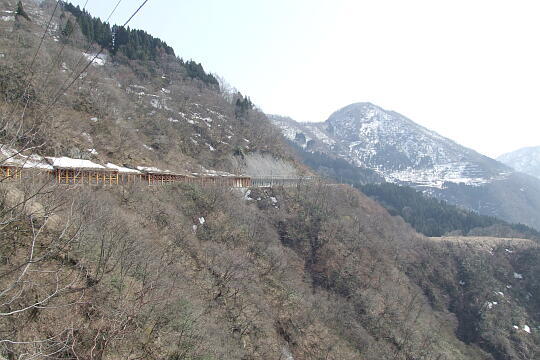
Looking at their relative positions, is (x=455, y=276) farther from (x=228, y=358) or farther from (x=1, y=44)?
(x=1, y=44)

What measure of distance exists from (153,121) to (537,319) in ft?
338

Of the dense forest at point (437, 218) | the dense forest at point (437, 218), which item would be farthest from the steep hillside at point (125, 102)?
the dense forest at point (437, 218)

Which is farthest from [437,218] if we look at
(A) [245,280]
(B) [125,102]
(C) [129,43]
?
(C) [129,43]

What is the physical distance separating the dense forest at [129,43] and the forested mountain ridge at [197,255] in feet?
13.0

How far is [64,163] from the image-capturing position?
1240 inches

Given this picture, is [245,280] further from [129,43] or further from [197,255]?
[129,43]

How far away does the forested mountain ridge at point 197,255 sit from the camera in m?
13.0

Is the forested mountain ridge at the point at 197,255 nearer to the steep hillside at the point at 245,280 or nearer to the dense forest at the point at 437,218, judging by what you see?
the steep hillside at the point at 245,280

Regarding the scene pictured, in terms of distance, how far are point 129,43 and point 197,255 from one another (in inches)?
3513

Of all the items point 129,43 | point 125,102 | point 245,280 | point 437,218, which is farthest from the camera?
point 437,218

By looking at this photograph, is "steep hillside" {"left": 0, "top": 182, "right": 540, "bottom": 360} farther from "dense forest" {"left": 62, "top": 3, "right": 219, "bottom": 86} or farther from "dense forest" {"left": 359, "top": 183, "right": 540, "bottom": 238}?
"dense forest" {"left": 62, "top": 3, "right": 219, "bottom": 86}

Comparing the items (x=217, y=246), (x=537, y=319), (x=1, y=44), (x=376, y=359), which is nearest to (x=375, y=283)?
(x=376, y=359)

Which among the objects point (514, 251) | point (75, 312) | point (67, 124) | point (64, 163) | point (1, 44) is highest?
point (1, 44)

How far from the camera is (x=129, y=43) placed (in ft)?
322
